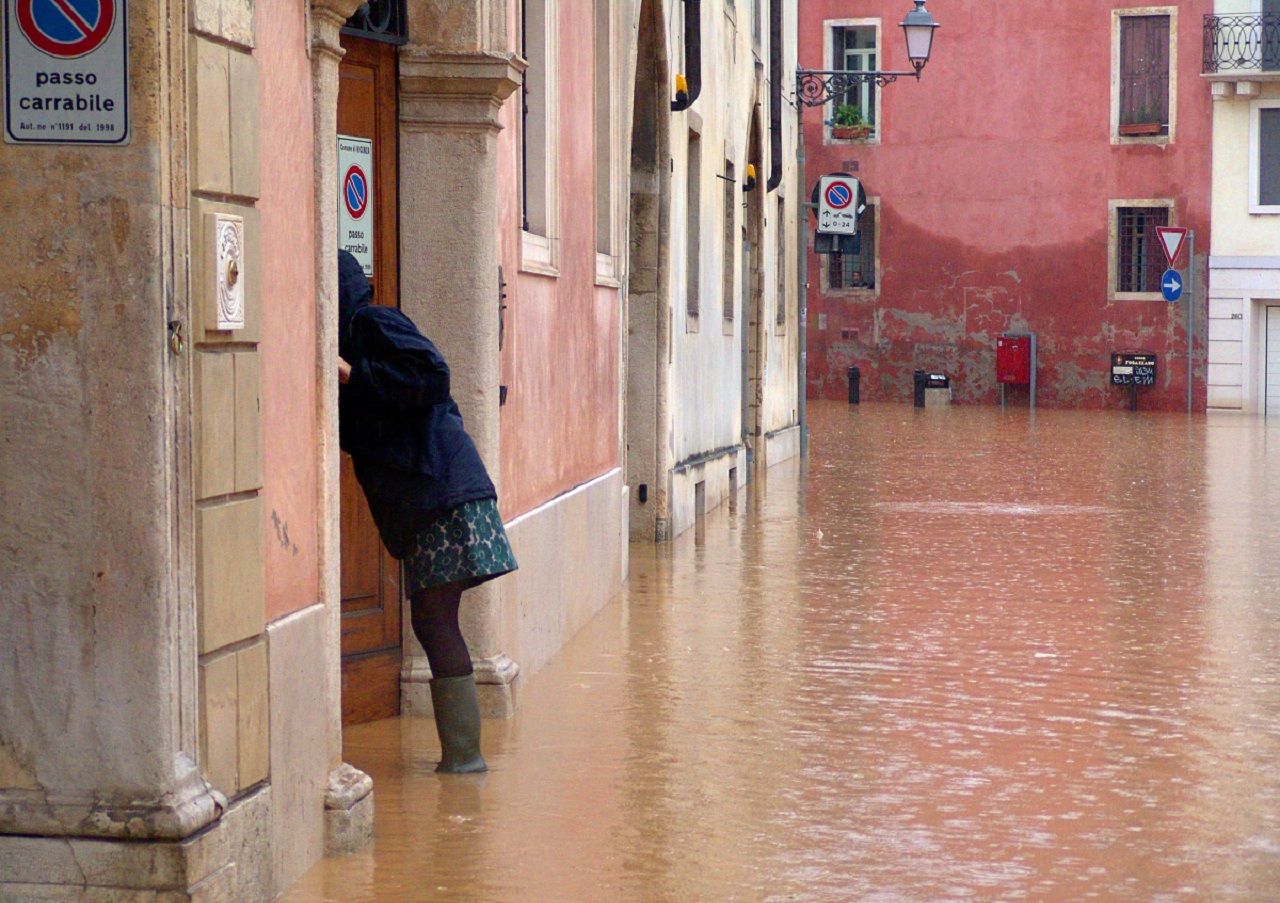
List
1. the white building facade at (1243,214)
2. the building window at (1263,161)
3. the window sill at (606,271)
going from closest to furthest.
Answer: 1. the window sill at (606,271)
2. the white building facade at (1243,214)
3. the building window at (1263,161)

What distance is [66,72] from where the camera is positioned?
4.75 m

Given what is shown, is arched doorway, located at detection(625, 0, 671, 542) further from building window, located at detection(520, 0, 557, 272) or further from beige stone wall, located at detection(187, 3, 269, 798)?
beige stone wall, located at detection(187, 3, 269, 798)

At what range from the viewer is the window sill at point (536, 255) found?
369 inches

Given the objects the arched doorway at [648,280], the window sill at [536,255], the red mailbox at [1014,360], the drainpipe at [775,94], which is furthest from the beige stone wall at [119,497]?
the red mailbox at [1014,360]

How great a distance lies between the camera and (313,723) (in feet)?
19.3

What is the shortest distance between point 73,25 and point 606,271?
23.5 ft

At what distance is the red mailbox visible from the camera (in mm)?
40688

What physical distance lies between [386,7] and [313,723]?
10.9ft

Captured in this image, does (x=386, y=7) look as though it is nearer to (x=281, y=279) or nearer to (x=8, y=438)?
(x=281, y=279)

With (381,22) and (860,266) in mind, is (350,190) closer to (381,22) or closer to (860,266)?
(381,22)

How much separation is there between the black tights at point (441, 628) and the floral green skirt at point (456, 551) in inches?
2.3

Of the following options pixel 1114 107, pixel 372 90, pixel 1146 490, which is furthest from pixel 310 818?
pixel 1114 107

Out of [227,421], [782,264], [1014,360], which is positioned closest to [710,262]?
[782,264]

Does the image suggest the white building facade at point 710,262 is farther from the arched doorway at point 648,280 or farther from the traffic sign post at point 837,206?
the traffic sign post at point 837,206
